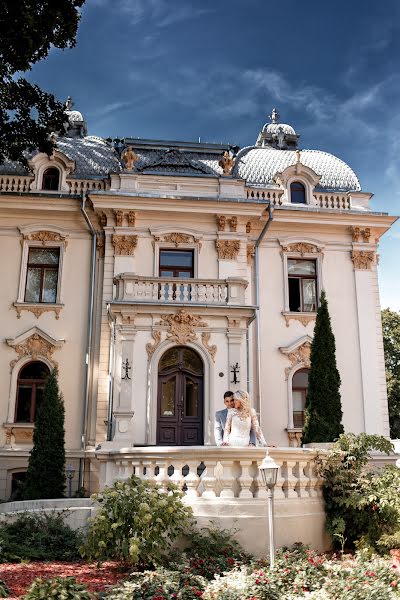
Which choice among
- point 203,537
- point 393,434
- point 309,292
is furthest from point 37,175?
point 393,434

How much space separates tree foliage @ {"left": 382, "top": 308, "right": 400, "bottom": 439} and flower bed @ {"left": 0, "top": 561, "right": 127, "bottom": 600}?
30.0 meters

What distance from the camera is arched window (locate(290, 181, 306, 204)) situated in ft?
65.6

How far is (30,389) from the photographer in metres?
17.3

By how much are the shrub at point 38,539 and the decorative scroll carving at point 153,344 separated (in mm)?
6339

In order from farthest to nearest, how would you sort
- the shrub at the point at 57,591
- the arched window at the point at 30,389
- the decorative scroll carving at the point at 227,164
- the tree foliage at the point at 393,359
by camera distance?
the tree foliage at the point at 393,359 < the decorative scroll carving at the point at 227,164 < the arched window at the point at 30,389 < the shrub at the point at 57,591

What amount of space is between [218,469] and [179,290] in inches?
329

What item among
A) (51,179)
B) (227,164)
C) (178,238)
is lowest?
(178,238)

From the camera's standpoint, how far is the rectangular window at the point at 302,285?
62.3ft

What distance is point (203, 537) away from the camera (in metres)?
Answer: 7.77

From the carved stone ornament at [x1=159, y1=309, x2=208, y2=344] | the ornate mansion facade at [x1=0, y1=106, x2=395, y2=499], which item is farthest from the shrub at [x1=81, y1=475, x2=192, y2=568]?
the carved stone ornament at [x1=159, y1=309, x2=208, y2=344]

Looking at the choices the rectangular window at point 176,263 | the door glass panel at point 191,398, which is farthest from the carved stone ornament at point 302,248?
the door glass panel at point 191,398

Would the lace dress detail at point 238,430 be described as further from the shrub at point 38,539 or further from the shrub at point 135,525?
the shrub at point 38,539

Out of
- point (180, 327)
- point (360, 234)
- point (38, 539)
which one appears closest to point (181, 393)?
point (180, 327)

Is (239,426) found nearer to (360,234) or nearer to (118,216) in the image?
(118,216)
